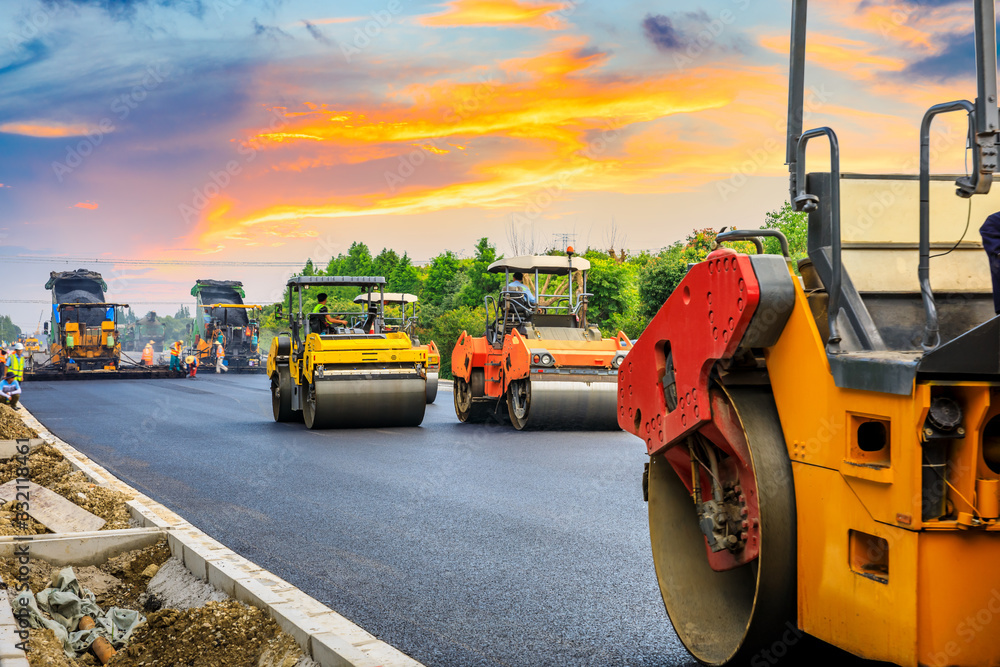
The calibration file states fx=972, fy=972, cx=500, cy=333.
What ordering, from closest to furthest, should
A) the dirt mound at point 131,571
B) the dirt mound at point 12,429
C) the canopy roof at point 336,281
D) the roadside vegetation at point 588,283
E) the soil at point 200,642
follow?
1. the soil at point 200,642
2. the dirt mound at point 131,571
3. the dirt mound at point 12,429
4. the canopy roof at point 336,281
5. the roadside vegetation at point 588,283

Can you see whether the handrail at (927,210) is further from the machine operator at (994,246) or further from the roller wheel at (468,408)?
the roller wheel at (468,408)

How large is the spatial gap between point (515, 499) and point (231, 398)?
15.7m

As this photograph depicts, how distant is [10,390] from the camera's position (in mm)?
17578

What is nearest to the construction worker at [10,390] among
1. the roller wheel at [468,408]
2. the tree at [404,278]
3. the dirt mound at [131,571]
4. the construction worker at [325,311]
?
the construction worker at [325,311]

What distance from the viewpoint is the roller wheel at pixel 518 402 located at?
47.3 ft

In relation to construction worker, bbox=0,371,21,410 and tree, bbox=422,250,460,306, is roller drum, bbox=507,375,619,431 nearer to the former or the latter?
construction worker, bbox=0,371,21,410

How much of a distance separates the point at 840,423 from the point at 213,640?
9.76 ft

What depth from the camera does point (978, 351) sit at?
2.48 metres

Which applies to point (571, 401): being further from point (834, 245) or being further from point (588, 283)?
point (588, 283)

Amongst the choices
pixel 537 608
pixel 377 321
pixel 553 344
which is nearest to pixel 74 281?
pixel 377 321

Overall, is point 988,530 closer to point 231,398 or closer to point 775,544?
point 775,544

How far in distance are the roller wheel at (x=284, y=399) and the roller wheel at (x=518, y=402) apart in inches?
143

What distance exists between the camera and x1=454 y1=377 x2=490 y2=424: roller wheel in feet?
53.0

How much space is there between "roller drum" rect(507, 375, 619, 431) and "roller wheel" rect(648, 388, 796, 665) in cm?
966
